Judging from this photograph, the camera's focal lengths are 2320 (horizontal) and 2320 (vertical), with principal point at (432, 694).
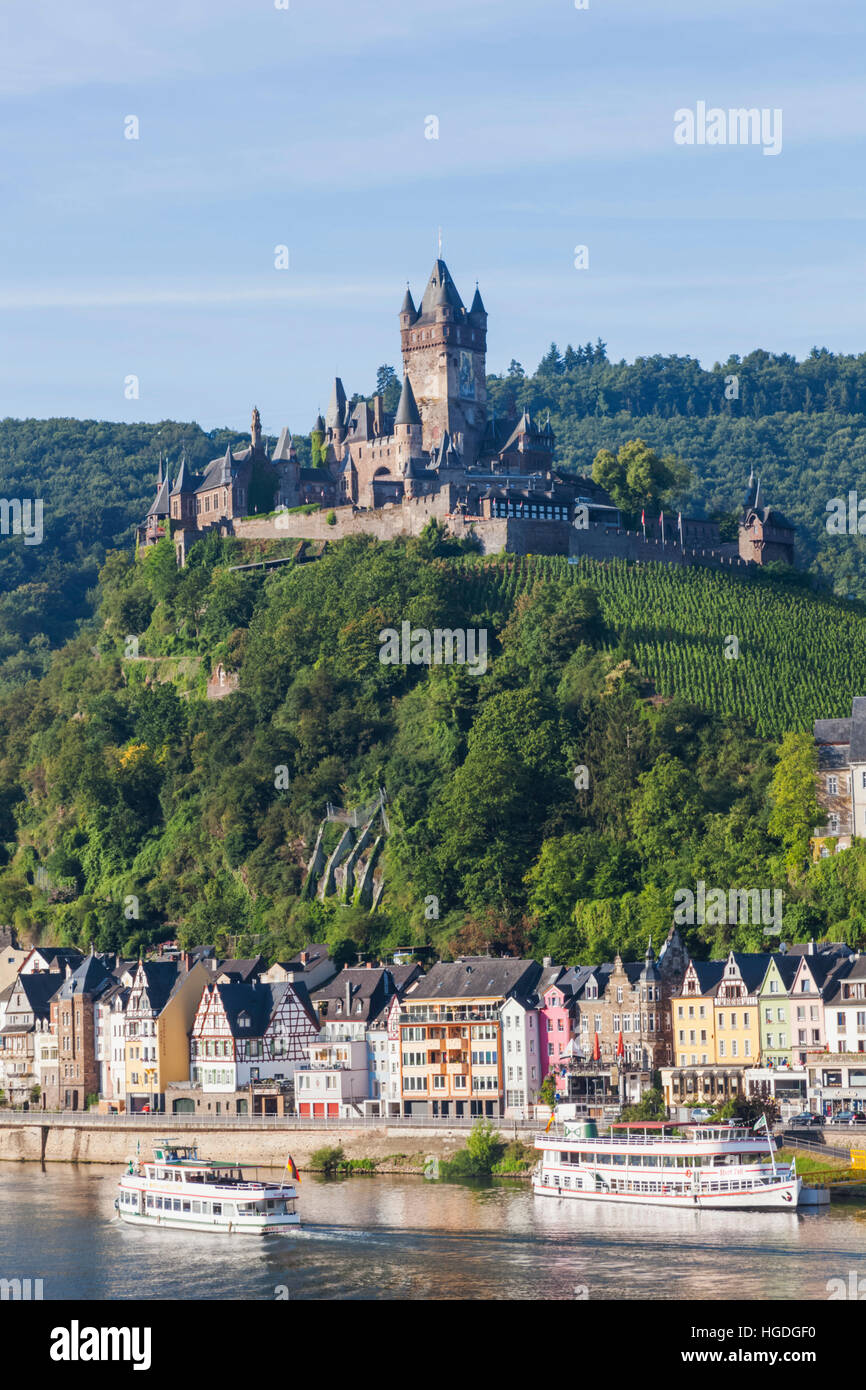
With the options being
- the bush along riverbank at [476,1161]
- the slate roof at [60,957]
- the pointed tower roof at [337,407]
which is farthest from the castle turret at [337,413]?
the bush along riverbank at [476,1161]

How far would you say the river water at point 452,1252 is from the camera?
5900cm

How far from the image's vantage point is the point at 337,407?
153250 mm

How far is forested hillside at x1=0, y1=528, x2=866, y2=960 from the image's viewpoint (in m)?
105

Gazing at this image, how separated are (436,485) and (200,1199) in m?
72.1

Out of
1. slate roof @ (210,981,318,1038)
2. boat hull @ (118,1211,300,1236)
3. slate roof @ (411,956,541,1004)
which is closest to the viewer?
boat hull @ (118,1211,300,1236)

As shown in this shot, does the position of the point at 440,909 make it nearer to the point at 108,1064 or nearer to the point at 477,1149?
the point at 108,1064

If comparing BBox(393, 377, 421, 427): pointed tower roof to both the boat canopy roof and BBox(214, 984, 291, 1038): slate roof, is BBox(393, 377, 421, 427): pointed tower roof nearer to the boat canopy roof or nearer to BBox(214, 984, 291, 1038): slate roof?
BBox(214, 984, 291, 1038): slate roof

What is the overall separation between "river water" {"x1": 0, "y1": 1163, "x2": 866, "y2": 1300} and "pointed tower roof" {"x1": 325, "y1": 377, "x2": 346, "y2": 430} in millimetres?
81638

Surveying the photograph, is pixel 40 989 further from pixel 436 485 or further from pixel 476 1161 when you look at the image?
pixel 436 485

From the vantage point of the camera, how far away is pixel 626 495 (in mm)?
142875

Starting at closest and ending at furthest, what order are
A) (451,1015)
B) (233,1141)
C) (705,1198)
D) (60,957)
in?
(705,1198) < (233,1141) < (451,1015) < (60,957)

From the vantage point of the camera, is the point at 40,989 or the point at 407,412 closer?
the point at 40,989

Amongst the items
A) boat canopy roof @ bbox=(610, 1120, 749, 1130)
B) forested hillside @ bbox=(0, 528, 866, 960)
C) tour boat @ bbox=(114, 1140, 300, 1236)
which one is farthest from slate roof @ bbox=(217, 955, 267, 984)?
boat canopy roof @ bbox=(610, 1120, 749, 1130)

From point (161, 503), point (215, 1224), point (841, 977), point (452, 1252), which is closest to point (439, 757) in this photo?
point (841, 977)
